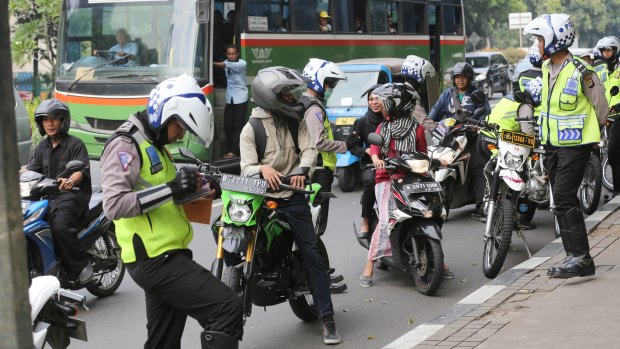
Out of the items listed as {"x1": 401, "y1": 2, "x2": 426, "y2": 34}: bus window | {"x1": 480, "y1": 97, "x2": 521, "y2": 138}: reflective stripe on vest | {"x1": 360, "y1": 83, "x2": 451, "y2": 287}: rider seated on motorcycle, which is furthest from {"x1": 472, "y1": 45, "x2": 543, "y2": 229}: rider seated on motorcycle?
{"x1": 401, "y1": 2, "x2": 426, "y2": 34}: bus window

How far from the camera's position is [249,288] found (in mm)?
6340

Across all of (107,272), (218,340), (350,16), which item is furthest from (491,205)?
(350,16)

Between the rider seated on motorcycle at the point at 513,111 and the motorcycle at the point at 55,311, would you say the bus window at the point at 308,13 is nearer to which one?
the rider seated on motorcycle at the point at 513,111

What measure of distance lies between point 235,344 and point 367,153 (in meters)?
3.92

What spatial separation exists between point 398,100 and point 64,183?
9.07 feet

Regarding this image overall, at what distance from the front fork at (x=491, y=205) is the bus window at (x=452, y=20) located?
16.6 m

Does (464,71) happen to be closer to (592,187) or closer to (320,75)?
(592,187)

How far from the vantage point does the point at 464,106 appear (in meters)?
11.4

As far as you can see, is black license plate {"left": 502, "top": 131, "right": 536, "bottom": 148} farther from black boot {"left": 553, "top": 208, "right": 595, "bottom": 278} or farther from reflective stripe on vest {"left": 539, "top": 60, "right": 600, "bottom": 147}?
black boot {"left": 553, "top": 208, "right": 595, "bottom": 278}

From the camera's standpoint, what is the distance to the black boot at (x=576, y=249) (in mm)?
7617

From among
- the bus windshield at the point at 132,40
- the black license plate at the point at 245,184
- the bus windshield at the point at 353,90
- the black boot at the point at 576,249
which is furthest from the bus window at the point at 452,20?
the black license plate at the point at 245,184

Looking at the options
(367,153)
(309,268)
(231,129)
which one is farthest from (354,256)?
(231,129)

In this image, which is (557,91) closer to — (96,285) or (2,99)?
(96,285)

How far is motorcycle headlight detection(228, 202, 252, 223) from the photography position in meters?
6.32
